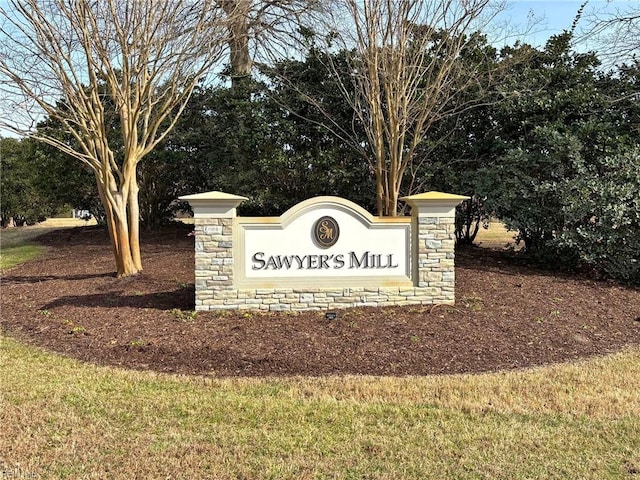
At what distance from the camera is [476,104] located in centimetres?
1037

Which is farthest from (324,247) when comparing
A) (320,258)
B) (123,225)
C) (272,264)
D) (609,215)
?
(609,215)

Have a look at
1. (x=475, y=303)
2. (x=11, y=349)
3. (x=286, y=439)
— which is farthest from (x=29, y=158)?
(x=286, y=439)

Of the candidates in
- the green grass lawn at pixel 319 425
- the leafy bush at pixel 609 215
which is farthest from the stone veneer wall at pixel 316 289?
the leafy bush at pixel 609 215

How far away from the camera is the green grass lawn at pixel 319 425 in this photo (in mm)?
3070

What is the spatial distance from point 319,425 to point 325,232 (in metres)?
3.31

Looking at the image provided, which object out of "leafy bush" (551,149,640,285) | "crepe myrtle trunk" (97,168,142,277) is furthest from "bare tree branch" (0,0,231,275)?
"leafy bush" (551,149,640,285)

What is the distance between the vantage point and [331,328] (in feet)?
19.6

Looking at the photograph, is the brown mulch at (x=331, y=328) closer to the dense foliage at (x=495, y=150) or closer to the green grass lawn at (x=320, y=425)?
the green grass lawn at (x=320, y=425)

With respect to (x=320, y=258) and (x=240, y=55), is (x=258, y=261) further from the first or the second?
(x=240, y=55)

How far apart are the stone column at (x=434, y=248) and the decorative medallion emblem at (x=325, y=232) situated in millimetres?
1020

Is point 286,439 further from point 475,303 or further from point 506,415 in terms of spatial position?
point 475,303

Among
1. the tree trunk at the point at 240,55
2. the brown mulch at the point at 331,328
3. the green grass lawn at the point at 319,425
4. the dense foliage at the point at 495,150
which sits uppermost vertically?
the tree trunk at the point at 240,55

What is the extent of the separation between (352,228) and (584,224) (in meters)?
4.50

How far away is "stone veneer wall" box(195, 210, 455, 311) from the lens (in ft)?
21.5
